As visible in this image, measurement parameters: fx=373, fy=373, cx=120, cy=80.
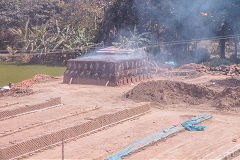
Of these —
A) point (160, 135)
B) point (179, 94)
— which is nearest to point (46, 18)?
point (179, 94)

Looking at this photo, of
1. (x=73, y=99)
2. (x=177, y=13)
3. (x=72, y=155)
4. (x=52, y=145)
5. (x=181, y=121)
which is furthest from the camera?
(x=177, y=13)

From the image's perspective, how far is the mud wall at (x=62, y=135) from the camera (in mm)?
7379

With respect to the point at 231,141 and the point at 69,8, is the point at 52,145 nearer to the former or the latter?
the point at 231,141

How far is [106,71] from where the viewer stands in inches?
678

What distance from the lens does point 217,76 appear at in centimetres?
2008

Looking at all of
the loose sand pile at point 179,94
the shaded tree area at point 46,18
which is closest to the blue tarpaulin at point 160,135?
the loose sand pile at point 179,94

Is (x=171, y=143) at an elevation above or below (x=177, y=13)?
below

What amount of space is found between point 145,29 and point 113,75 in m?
9.09

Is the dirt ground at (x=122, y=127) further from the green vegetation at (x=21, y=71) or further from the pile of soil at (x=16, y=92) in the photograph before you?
the green vegetation at (x=21, y=71)

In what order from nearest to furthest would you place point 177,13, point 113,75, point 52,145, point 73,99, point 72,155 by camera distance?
1. point 72,155
2. point 52,145
3. point 73,99
4. point 113,75
5. point 177,13

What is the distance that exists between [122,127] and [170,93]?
13.6 ft

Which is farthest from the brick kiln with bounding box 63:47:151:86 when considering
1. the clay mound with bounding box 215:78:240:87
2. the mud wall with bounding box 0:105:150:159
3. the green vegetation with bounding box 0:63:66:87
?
the mud wall with bounding box 0:105:150:159

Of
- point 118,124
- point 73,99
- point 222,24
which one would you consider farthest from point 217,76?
point 118,124

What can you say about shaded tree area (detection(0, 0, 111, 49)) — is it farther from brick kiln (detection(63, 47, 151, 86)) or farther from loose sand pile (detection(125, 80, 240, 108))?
loose sand pile (detection(125, 80, 240, 108))
